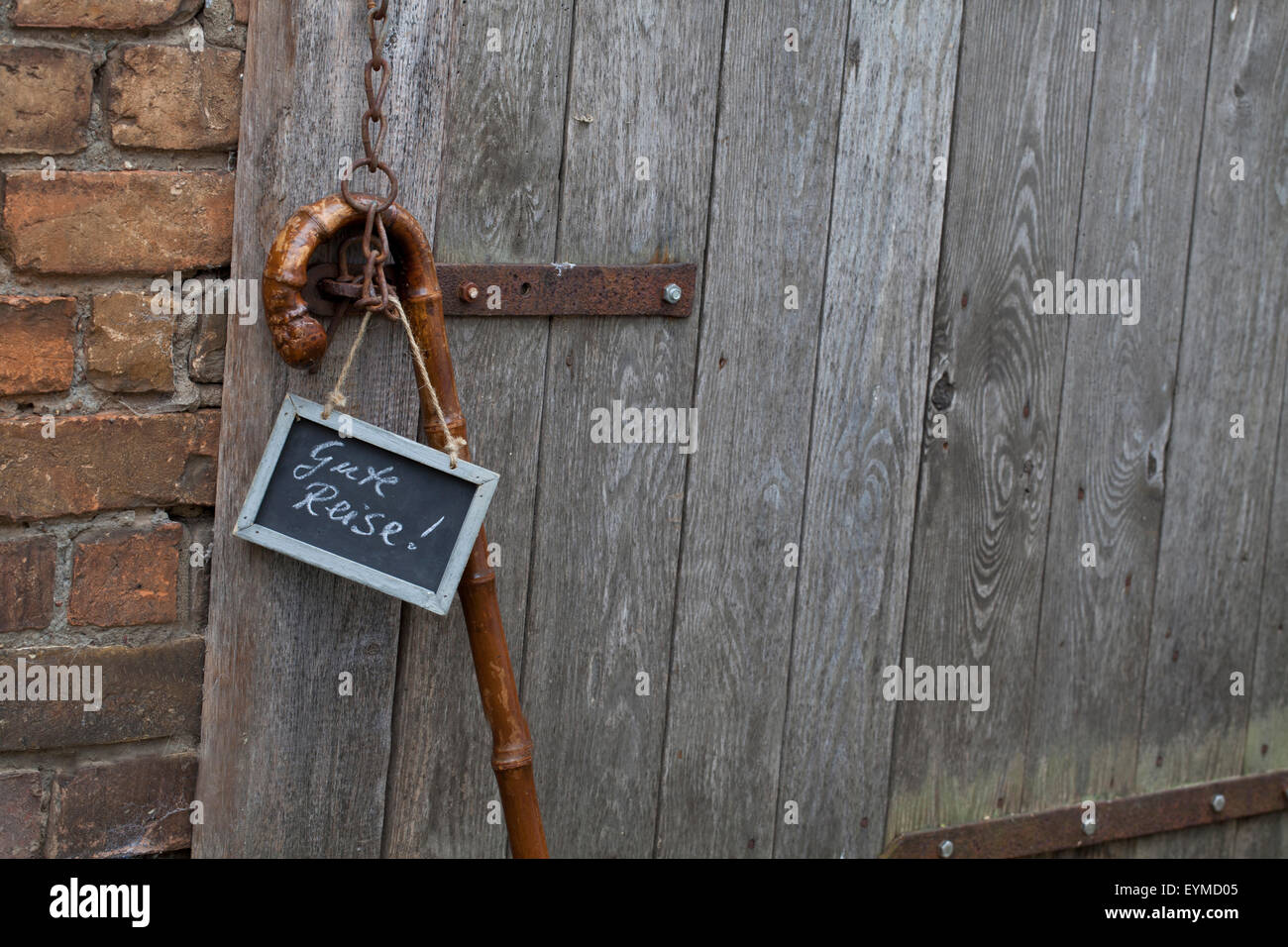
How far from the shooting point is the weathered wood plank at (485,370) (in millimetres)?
1351

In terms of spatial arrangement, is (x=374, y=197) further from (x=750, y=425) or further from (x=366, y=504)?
(x=750, y=425)

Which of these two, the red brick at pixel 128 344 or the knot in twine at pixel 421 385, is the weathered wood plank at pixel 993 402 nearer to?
the knot in twine at pixel 421 385

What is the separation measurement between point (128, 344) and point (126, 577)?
236mm

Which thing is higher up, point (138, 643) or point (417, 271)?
point (417, 271)

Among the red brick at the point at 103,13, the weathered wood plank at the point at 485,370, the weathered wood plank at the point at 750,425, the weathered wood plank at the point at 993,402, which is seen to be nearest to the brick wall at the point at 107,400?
the red brick at the point at 103,13

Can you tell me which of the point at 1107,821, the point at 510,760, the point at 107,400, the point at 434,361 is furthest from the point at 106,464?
the point at 1107,821

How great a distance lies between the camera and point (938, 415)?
169cm

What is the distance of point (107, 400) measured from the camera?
46.8 inches

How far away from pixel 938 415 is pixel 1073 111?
0.48 metres

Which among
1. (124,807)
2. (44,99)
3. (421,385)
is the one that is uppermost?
(44,99)

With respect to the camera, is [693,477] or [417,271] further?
[693,477]
